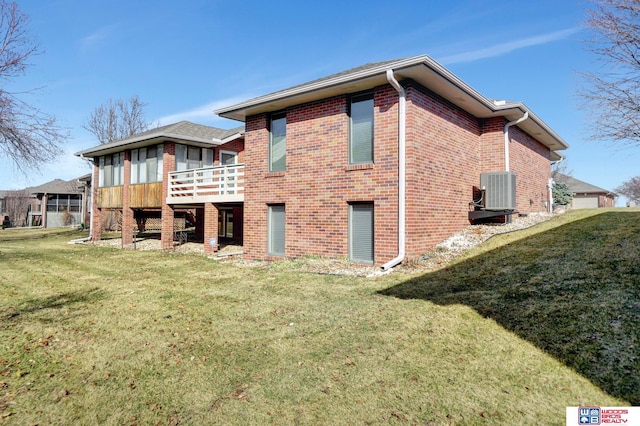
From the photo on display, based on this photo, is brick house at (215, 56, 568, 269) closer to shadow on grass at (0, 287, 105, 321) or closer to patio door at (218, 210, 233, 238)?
shadow on grass at (0, 287, 105, 321)

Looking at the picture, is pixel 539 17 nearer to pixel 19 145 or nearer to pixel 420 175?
pixel 420 175

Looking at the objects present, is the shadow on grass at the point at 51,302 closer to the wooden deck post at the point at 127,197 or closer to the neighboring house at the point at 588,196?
the wooden deck post at the point at 127,197

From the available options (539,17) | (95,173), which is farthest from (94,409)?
(95,173)

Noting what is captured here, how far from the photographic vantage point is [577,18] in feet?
35.6

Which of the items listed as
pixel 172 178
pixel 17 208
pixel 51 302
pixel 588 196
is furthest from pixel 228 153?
pixel 17 208

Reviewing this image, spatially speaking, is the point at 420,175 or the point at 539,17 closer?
the point at 420,175

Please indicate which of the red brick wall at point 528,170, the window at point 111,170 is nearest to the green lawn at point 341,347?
the red brick wall at point 528,170

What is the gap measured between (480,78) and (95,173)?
20566mm

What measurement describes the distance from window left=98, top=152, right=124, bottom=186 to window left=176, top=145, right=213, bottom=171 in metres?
4.48

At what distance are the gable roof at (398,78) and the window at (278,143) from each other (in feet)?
1.27

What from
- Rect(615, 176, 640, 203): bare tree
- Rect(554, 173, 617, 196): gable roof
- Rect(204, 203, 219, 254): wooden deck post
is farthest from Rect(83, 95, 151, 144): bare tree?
Rect(615, 176, 640, 203): bare tree

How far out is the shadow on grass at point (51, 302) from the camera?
237 inches

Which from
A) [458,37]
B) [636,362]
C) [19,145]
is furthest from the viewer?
[19,145]

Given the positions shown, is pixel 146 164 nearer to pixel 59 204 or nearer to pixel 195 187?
pixel 195 187
